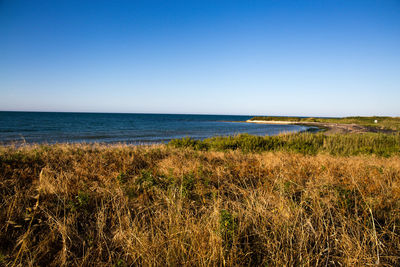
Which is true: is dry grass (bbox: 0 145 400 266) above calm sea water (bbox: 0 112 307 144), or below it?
above

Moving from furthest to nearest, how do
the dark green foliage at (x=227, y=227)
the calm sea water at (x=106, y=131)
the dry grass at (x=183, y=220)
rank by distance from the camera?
the calm sea water at (x=106, y=131), the dark green foliage at (x=227, y=227), the dry grass at (x=183, y=220)

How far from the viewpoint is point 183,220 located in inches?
112

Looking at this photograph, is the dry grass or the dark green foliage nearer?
the dry grass

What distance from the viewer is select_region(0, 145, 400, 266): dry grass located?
231 centimetres

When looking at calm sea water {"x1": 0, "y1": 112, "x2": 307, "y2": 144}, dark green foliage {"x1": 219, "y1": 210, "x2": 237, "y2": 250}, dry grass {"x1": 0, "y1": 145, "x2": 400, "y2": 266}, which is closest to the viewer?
dry grass {"x1": 0, "y1": 145, "x2": 400, "y2": 266}

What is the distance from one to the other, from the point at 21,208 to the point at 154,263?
2.61 m

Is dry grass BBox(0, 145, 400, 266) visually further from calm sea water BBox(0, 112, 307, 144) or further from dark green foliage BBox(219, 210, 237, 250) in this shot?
calm sea water BBox(0, 112, 307, 144)

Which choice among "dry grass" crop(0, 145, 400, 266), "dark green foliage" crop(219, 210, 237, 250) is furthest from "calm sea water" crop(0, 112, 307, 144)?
"dark green foliage" crop(219, 210, 237, 250)

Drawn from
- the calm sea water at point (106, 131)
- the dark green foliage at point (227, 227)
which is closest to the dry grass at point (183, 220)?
the dark green foliage at point (227, 227)

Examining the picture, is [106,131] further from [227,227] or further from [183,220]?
[227,227]

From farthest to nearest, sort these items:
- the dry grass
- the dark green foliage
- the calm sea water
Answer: the calm sea water < the dark green foliage < the dry grass

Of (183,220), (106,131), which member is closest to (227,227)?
(183,220)

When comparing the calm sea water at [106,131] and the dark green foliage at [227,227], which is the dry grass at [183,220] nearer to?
the dark green foliage at [227,227]

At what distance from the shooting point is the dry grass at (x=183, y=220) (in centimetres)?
231
